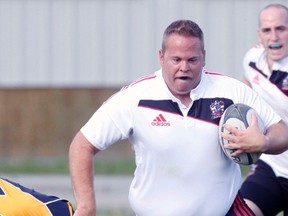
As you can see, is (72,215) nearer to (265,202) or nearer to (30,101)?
(265,202)

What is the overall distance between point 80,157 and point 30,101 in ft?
37.3

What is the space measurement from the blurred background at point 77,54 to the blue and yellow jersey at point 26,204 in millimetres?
10787

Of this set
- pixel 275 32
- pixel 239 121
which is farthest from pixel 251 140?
pixel 275 32

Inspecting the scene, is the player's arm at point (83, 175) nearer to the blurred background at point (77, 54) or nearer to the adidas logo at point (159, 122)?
the adidas logo at point (159, 122)

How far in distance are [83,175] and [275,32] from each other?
2224 millimetres

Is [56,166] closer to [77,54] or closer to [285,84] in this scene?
[77,54]

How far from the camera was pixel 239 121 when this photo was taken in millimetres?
6707

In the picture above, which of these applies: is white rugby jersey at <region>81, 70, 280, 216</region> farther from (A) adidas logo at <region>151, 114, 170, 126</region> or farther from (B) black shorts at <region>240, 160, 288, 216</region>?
(B) black shorts at <region>240, 160, 288, 216</region>

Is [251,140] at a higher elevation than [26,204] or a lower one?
higher

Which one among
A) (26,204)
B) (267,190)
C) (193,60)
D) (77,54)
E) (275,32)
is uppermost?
(193,60)

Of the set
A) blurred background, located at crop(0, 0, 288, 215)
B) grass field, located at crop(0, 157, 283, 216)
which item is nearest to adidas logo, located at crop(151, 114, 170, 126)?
grass field, located at crop(0, 157, 283, 216)

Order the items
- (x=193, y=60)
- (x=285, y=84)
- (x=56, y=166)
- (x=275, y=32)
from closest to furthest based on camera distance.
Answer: (x=193, y=60), (x=275, y=32), (x=285, y=84), (x=56, y=166)

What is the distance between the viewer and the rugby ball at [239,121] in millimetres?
6723

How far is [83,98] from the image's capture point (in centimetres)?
1783
